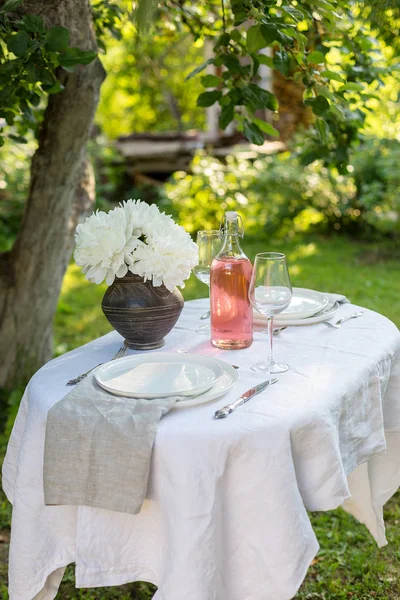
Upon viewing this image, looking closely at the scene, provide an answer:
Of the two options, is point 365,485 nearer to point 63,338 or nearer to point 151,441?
point 151,441

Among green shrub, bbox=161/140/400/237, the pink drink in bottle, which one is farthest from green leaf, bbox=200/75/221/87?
green shrub, bbox=161/140/400/237

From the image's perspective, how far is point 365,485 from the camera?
2426mm

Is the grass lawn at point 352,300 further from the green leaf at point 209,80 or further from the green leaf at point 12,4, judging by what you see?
the green leaf at point 12,4

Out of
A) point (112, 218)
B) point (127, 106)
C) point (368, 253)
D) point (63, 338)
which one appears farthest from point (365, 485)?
point (127, 106)

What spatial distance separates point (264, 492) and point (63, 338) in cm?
392

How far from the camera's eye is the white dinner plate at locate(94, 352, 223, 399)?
1.59 meters

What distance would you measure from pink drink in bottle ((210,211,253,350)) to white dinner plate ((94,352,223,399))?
19 centimetres

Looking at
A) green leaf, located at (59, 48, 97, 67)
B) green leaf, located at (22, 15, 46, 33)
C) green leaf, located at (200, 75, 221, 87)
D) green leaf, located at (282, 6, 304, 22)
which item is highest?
green leaf, located at (22, 15, 46, 33)

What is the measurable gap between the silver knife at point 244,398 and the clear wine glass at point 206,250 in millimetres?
490

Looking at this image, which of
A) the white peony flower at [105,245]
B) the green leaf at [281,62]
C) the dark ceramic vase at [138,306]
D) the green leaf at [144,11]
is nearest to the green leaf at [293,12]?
the green leaf at [281,62]

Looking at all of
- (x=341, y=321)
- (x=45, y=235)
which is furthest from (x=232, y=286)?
(x=45, y=235)

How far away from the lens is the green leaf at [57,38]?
2242 millimetres

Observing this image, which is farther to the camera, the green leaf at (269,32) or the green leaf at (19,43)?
the green leaf at (19,43)

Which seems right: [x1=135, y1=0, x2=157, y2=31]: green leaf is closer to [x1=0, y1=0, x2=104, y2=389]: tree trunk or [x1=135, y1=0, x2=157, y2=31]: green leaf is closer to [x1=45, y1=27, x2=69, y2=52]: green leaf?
[x1=45, y1=27, x2=69, y2=52]: green leaf
